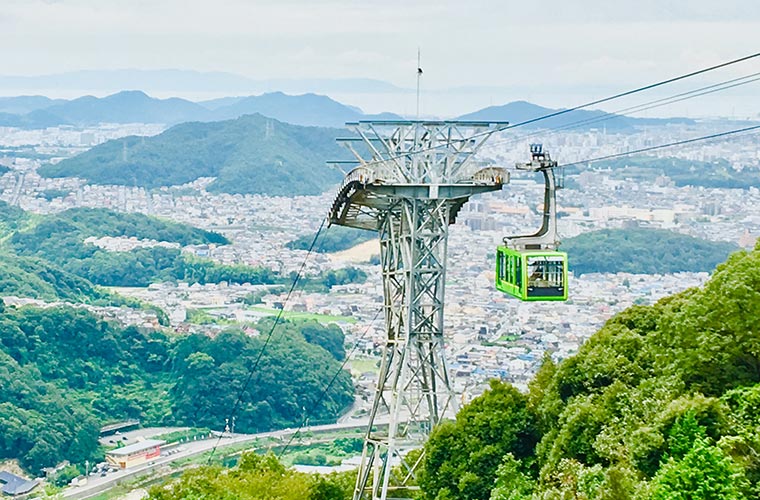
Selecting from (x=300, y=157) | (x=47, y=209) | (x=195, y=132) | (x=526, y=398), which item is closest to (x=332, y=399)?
(x=526, y=398)

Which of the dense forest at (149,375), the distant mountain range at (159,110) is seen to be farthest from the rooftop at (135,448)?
the distant mountain range at (159,110)

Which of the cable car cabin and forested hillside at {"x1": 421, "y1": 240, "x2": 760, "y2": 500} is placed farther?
the cable car cabin

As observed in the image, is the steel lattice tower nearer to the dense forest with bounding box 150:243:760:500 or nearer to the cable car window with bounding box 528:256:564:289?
the dense forest with bounding box 150:243:760:500

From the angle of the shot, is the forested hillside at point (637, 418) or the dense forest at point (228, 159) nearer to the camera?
the forested hillside at point (637, 418)

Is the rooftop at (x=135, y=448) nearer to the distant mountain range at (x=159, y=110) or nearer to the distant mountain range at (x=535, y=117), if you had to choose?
the distant mountain range at (x=535, y=117)

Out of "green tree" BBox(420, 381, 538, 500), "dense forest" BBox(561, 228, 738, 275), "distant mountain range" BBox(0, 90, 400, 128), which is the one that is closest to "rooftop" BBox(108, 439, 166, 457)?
"dense forest" BBox(561, 228, 738, 275)

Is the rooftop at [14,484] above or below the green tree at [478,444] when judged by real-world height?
below
